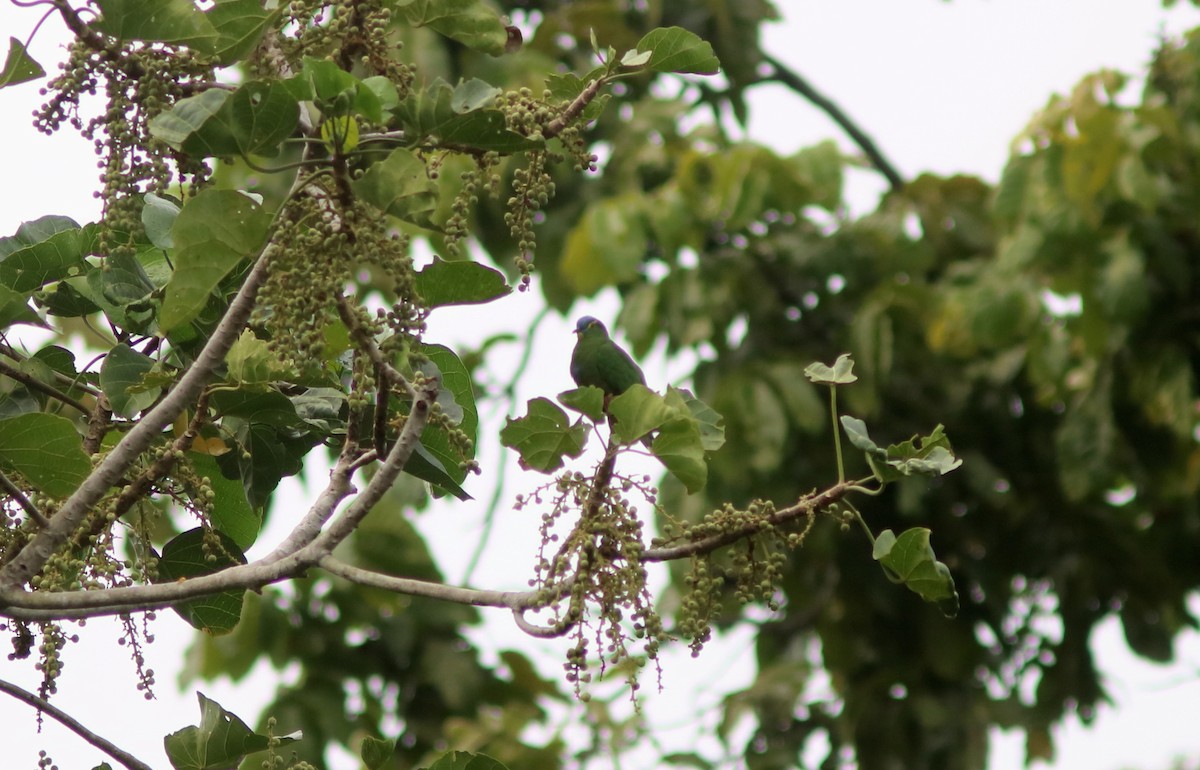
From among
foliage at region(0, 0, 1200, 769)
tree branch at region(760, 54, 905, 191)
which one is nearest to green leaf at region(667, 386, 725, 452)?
foliage at region(0, 0, 1200, 769)

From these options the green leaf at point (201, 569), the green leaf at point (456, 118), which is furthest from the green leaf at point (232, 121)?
the green leaf at point (201, 569)

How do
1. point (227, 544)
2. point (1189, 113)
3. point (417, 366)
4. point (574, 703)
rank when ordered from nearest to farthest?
point (417, 366), point (227, 544), point (1189, 113), point (574, 703)

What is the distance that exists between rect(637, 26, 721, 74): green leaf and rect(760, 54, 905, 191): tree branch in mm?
5862

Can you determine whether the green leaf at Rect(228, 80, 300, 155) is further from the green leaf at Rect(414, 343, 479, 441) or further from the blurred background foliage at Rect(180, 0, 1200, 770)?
the blurred background foliage at Rect(180, 0, 1200, 770)

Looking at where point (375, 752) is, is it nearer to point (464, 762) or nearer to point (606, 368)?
point (464, 762)

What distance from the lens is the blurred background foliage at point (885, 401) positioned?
480 cm

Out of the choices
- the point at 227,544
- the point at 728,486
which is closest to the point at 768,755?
the point at 728,486

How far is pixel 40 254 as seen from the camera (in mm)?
1744

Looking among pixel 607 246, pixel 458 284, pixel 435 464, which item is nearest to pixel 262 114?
pixel 458 284

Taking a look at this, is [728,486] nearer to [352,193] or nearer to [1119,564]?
[1119,564]

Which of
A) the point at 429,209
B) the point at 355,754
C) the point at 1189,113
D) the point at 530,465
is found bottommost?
the point at 530,465

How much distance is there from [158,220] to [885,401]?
4165 mm

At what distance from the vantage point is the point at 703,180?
5297 mm

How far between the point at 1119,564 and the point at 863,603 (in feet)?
3.47
